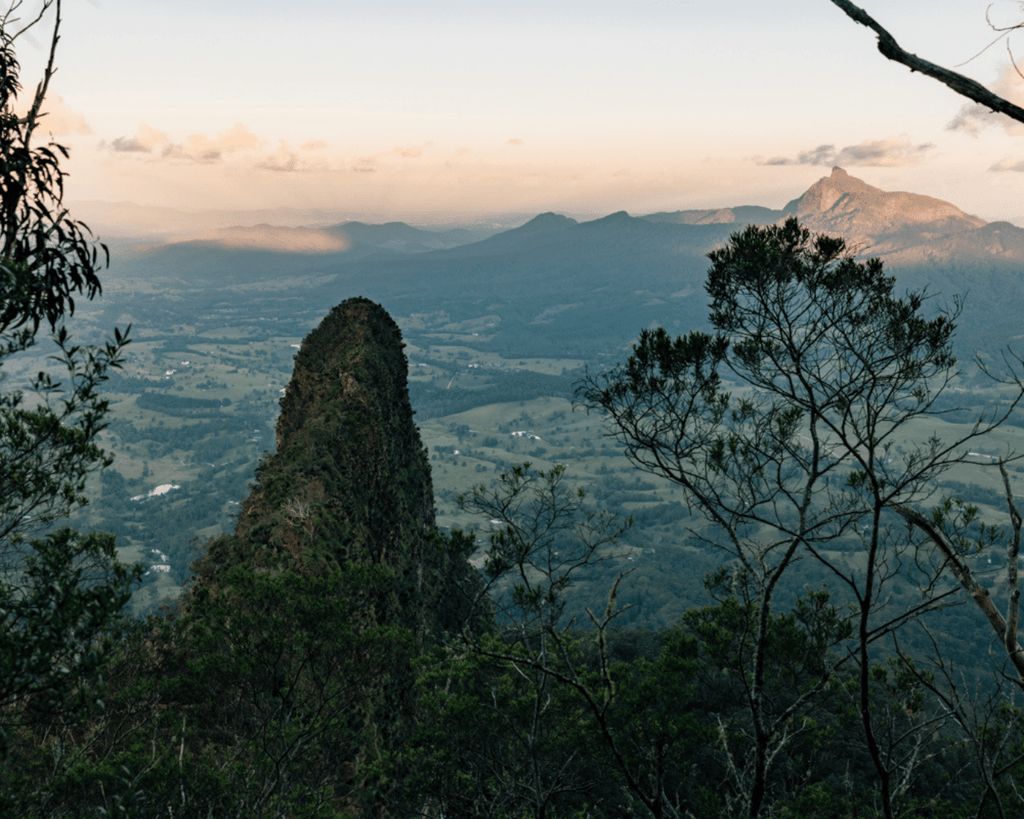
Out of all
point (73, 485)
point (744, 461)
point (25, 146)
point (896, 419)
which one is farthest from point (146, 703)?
point (896, 419)

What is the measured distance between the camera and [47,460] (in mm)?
9383

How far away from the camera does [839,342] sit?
1048cm

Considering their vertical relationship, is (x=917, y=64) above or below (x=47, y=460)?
above

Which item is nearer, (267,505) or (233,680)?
(233,680)

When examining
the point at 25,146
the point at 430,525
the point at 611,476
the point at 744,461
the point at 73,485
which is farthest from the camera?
the point at 611,476

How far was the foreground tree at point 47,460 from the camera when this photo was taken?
19.2ft

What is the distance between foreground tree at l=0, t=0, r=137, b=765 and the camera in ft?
19.2

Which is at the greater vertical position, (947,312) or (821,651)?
(947,312)

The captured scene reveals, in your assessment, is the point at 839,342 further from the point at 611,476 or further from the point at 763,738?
the point at 611,476

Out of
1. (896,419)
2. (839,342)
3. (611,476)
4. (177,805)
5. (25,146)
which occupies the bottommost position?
(611,476)

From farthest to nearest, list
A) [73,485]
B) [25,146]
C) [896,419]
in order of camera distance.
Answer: [73,485]
[896,419]
[25,146]

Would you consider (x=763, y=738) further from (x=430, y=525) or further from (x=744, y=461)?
(x=430, y=525)

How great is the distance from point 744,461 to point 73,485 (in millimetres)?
10982

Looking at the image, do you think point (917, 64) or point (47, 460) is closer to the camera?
point (917, 64)
